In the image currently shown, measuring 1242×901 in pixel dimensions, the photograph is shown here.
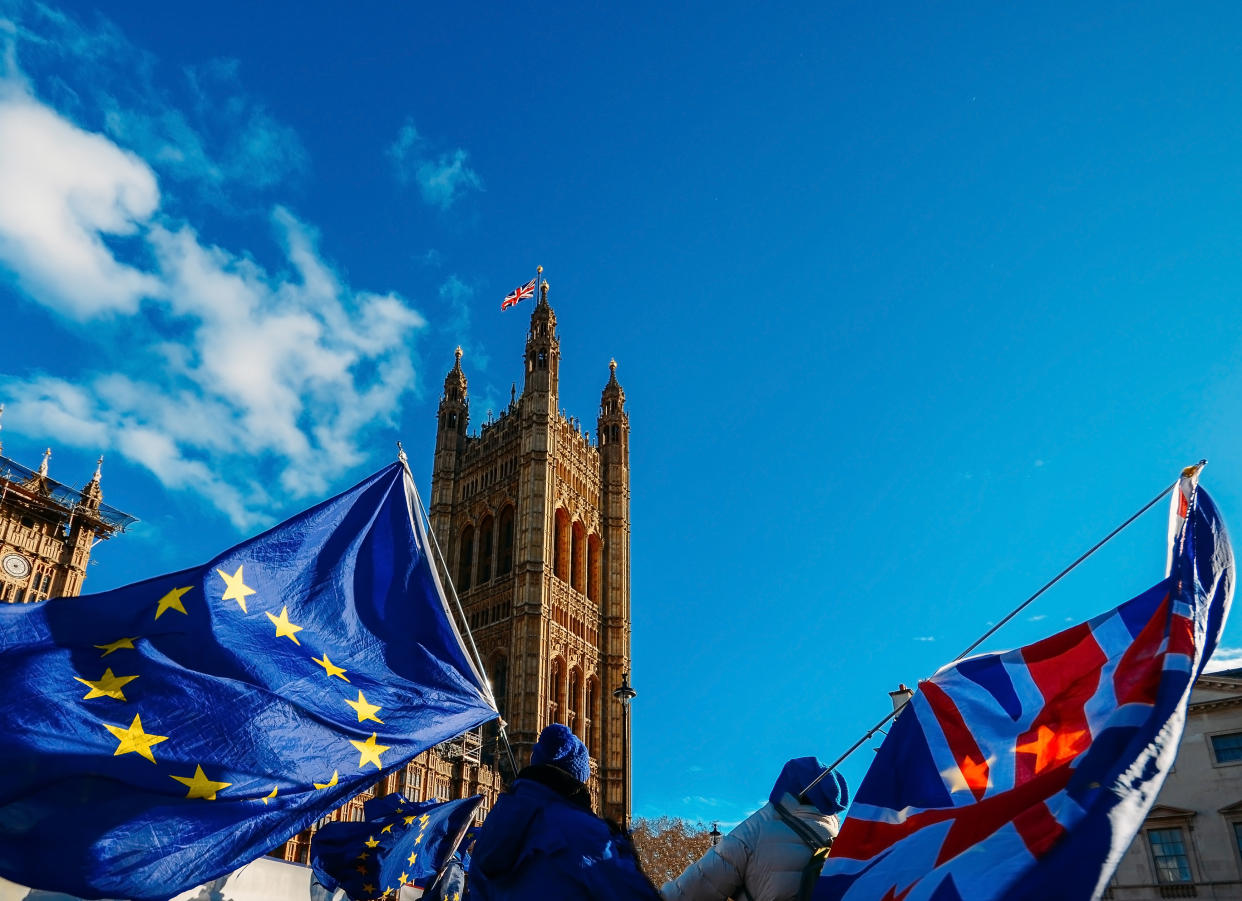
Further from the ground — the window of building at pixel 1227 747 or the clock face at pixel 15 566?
the clock face at pixel 15 566

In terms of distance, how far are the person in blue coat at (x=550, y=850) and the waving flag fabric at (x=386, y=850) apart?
7245 mm

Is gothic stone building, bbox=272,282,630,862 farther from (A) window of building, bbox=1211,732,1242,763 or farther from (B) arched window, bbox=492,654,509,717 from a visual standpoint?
(A) window of building, bbox=1211,732,1242,763

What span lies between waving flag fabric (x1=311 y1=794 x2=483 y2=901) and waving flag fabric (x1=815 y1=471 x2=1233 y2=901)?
23.8 ft

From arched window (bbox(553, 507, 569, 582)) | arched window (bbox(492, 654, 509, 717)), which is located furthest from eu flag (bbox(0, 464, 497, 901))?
arched window (bbox(553, 507, 569, 582))

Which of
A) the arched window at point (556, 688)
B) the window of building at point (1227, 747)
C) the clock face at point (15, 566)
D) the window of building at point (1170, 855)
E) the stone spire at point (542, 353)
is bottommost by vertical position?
the window of building at point (1170, 855)

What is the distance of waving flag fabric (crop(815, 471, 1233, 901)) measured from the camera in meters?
3.29

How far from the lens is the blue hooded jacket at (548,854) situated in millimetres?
3176

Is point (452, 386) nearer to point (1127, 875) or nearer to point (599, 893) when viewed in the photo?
point (1127, 875)

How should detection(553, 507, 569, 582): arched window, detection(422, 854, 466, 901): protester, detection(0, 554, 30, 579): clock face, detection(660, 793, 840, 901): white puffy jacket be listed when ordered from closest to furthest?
1. detection(660, 793, 840, 901): white puffy jacket
2. detection(422, 854, 466, 901): protester
3. detection(0, 554, 30, 579): clock face
4. detection(553, 507, 569, 582): arched window

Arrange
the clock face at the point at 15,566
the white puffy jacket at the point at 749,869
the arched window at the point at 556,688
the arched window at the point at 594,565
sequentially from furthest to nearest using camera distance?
the arched window at the point at 594,565
the arched window at the point at 556,688
the clock face at the point at 15,566
the white puffy jacket at the point at 749,869

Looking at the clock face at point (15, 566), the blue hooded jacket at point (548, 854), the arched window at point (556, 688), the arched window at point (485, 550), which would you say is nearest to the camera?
the blue hooded jacket at point (548, 854)

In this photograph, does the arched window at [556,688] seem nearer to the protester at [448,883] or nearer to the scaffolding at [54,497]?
the scaffolding at [54,497]

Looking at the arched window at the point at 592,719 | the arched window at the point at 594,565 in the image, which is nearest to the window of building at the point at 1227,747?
the arched window at the point at 592,719

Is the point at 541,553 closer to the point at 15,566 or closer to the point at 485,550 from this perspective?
the point at 485,550
